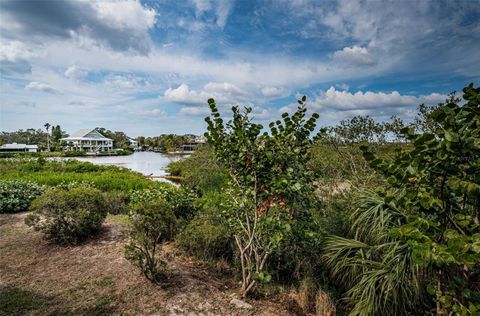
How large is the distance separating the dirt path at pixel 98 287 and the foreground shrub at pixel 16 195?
3.08 metres

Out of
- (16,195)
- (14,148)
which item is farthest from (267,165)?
(14,148)

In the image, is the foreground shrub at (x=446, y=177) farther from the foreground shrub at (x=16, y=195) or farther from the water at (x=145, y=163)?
the water at (x=145, y=163)

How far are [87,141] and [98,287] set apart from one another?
61041 mm

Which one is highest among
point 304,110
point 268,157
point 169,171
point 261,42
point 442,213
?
point 261,42

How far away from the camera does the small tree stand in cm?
331

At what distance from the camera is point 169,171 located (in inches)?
890

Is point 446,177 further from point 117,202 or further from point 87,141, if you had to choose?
point 87,141

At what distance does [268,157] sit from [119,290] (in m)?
2.50

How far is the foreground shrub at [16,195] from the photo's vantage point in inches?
296

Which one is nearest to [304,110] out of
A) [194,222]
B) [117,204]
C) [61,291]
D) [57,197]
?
[194,222]

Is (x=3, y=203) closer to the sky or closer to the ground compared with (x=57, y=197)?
closer to the ground

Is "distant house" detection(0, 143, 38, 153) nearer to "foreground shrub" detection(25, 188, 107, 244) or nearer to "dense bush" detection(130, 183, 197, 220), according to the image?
"dense bush" detection(130, 183, 197, 220)

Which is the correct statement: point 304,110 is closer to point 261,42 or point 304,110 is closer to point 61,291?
point 261,42

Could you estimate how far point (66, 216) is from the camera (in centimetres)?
509
